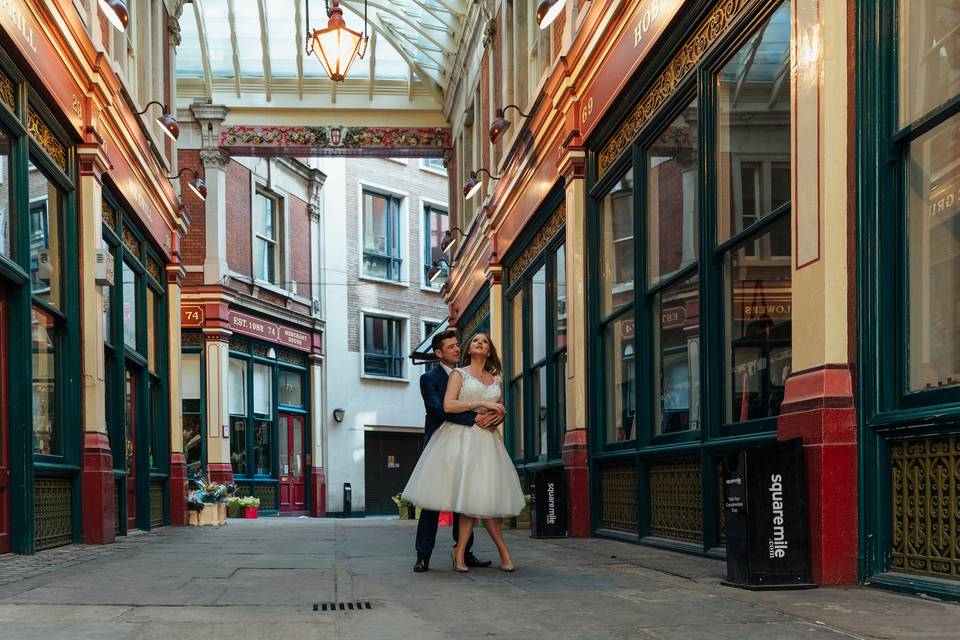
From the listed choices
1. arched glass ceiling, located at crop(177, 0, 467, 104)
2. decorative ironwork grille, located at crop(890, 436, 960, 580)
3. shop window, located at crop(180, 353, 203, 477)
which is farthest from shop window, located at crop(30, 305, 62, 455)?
shop window, located at crop(180, 353, 203, 477)

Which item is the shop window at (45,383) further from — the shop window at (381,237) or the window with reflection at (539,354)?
the shop window at (381,237)

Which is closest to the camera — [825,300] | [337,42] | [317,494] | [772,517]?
[772,517]

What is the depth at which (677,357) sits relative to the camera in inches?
343

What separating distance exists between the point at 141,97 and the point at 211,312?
10.1 metres

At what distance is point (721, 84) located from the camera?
7793mm

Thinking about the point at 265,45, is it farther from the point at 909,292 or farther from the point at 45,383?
the point at 909,292

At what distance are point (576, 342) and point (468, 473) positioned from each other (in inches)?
183

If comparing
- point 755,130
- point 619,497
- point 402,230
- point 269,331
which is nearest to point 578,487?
point 619,497

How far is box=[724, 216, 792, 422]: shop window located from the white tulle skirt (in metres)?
1.54

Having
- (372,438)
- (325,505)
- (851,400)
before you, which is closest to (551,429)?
(851,400)

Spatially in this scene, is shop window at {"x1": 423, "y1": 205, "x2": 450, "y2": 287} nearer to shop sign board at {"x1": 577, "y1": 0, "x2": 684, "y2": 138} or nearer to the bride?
shop sign board at {"x1": 577, "y1": 0, "x2": 684, "y2": 138}

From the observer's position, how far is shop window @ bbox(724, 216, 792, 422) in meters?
6.68

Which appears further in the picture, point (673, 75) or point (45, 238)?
point (45, 238)

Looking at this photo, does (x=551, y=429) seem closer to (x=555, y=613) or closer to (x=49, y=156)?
(x=49, y=156)
